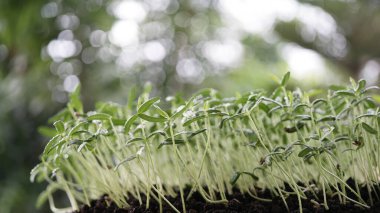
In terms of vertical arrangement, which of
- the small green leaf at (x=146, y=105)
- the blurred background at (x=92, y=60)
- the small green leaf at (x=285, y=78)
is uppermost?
the blurred background at (x=92, y=60)

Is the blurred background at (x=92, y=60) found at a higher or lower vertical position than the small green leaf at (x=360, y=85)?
higher

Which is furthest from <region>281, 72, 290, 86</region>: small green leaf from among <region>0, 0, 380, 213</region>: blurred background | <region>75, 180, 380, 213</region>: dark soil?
<region>0, 0, 380, 213</region>: blurred background

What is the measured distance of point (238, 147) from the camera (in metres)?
0.60

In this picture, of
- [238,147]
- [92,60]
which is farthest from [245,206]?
[92,60]

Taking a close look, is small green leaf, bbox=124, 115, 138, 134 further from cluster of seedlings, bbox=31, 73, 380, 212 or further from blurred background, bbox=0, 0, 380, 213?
blurred background, bbox=0, 0, 380, 213

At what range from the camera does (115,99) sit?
96.3 inches

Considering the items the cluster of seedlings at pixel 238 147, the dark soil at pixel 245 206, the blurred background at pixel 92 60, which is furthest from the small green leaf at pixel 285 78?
the blurred background at pixel 92 60

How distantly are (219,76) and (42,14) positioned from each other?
1438 mm

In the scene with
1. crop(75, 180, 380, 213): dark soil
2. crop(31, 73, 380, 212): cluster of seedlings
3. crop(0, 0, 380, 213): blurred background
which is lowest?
crop(75, 180, 380, 213): dark soil

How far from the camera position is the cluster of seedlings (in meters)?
0.47

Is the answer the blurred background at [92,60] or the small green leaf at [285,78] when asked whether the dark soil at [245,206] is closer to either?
the small green leaf at [285,78]

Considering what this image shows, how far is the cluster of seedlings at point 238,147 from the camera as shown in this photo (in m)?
0.47

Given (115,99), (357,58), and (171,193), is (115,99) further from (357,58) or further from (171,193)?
(357,58)

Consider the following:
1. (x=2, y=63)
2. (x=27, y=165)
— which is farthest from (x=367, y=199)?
(x=2, y=63)
